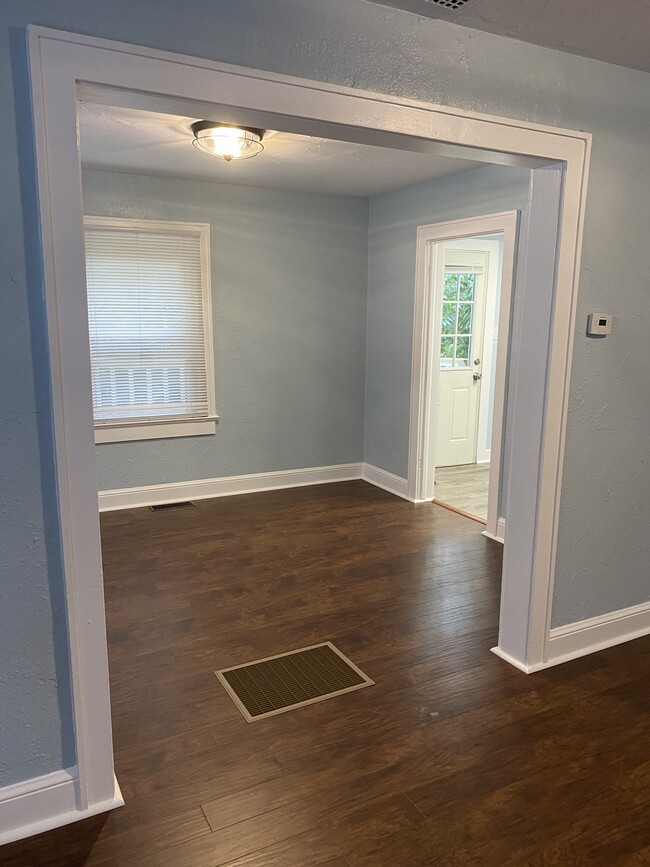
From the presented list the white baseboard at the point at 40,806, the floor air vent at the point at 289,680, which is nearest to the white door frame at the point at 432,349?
the floor air vent at the point at 289,680

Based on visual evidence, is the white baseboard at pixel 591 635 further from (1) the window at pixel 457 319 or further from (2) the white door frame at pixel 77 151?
(1) the window at pixel 457 319

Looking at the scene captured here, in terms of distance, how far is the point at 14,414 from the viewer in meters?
1.73

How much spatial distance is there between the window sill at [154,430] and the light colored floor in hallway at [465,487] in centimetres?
208

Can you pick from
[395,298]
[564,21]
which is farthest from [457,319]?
[564,21]

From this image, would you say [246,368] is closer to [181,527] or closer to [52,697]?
[181,527]

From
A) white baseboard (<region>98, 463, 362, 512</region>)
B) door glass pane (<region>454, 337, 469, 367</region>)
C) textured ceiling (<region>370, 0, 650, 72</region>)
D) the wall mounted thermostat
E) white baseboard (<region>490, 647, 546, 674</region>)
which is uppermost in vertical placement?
textured ceiling (<region>370, 0, 650, 72</region>)

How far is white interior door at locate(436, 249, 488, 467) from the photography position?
6023mm

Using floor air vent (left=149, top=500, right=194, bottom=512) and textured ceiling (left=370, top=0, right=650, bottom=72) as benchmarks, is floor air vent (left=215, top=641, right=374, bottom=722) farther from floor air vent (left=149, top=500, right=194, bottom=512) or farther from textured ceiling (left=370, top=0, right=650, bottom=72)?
textured ceiling (left=370, top=0, right=650, bottom=72)

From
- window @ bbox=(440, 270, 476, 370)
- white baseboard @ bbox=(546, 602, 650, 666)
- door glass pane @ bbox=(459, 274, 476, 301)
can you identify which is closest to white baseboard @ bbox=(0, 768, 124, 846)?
white baseboard @ bbox=(546, 602, 650, 666)

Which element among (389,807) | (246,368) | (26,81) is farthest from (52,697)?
(246,368)

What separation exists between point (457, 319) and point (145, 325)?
2.98m

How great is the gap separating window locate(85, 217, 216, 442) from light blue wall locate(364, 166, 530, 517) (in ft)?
4.88

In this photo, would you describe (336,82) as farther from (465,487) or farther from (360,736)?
(465,487)

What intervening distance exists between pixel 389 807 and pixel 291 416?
149 inches
